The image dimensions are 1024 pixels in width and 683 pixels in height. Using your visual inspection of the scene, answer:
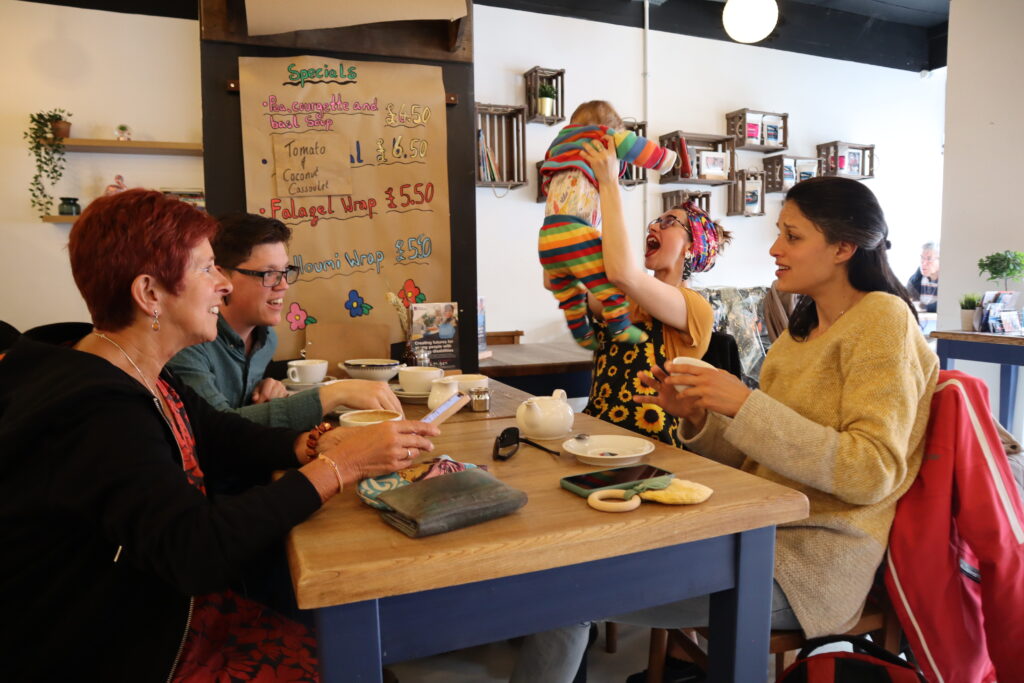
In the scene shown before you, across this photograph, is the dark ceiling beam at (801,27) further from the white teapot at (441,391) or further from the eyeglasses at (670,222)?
the white teapot at (441,391)

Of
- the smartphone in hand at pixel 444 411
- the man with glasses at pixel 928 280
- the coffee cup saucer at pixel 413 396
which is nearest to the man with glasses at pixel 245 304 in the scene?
the coffee cup saucer at pixel 413 396

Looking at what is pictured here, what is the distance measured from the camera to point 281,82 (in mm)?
2283

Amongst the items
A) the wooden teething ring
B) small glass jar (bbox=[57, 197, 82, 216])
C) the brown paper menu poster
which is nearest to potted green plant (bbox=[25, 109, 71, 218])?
small glass jar (bbox=[57, 197, 82, 216])

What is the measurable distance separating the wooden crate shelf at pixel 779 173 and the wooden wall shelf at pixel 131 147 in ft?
14.8

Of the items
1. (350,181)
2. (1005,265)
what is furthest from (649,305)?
(1005,265)

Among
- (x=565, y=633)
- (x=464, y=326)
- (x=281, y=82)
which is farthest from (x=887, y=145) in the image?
(x=565, y=633)

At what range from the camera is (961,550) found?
121cm

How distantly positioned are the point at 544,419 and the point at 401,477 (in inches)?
15.4

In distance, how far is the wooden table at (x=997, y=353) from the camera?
139 inches

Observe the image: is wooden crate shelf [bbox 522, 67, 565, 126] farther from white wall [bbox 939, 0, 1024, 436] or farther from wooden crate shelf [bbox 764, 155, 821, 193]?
white wall [bbox 939, 0, 1024, 436]

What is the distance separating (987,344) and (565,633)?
3.43 metres

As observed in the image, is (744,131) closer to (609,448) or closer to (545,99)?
(545,99)

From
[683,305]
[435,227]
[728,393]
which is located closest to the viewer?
[728,393]

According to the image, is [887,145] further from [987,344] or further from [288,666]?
[288,666]
